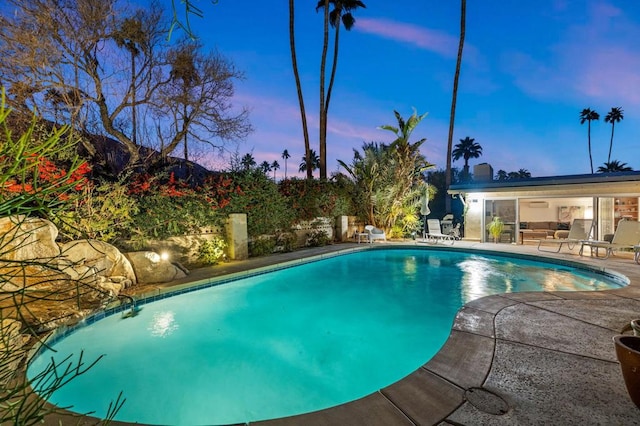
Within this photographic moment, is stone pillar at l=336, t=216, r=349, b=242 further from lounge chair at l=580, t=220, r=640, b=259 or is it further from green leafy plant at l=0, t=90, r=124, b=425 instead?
green leafy plant at l=0, t=90, r=124, b=425

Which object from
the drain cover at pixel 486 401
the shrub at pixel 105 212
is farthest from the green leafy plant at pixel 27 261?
the shrub at pixel 105 212

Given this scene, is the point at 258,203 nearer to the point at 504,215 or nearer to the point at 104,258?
the point at 104,258

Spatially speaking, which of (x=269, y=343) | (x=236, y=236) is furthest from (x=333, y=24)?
(x=269, y=343)

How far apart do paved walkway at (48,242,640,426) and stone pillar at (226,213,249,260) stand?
21.2 ft

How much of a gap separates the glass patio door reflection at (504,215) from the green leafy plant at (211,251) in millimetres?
11130

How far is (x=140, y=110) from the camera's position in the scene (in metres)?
10.7

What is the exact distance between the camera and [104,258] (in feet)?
19.6

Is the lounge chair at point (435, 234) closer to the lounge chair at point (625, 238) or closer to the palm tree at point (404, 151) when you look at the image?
the palm tree at point (404, 151)

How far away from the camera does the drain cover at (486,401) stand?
8.36 ft

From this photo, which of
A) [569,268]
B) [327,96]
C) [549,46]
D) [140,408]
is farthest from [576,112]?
[140,408]

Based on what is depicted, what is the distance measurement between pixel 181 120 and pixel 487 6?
77.7 feet

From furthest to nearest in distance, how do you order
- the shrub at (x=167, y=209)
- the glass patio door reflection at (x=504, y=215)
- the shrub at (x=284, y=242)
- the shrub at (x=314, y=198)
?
the glass patio door reflection at (x=504, y=215) → the shrub at (x=314, y=198) → the shrub at (x=284, y=242) → the shrub at (x=167, y=209)

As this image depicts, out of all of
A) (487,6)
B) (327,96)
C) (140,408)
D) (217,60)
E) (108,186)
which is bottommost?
(140,408)

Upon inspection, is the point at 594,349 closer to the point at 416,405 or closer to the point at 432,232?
the point at 416,405
